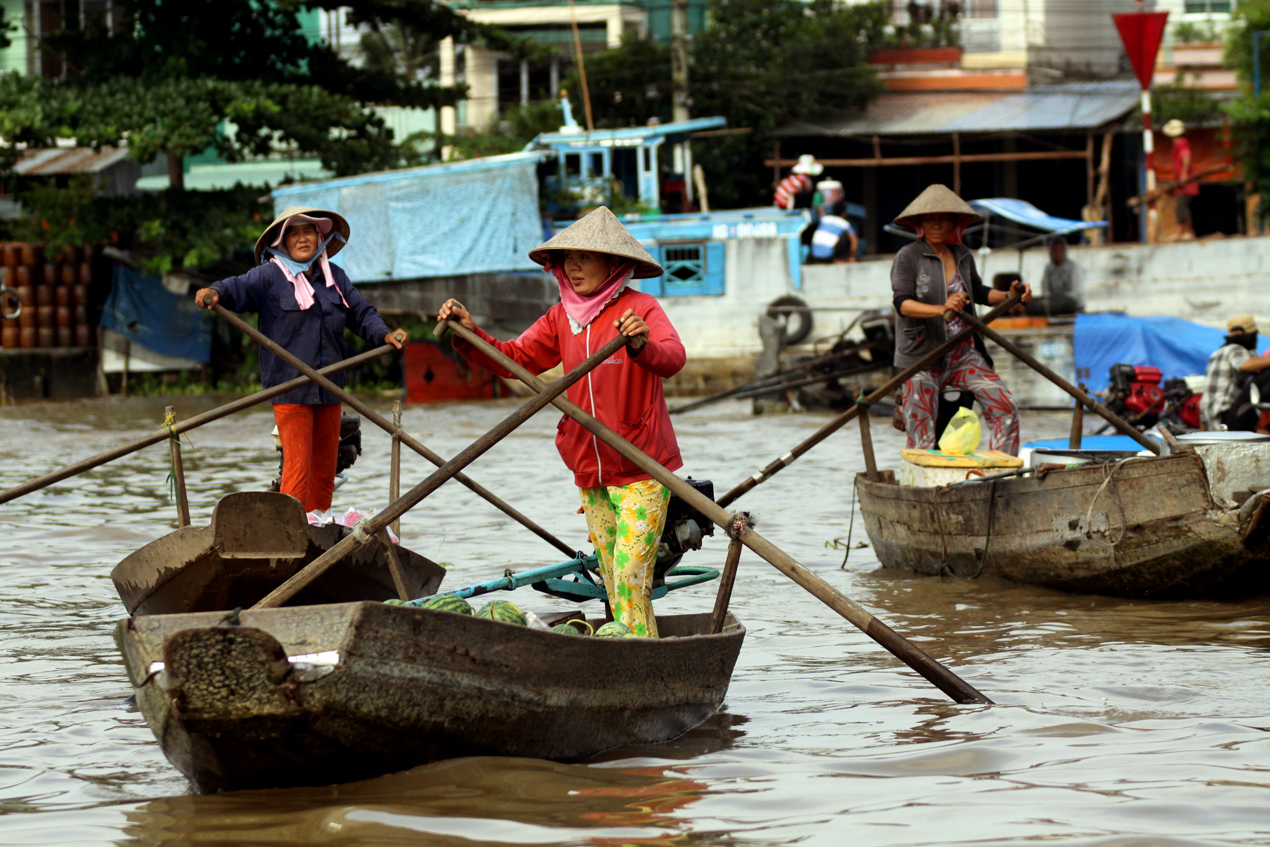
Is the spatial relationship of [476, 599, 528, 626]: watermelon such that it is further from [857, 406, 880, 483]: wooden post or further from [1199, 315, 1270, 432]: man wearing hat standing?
[1199, 315, 1270, 432]: man wearing hat standing

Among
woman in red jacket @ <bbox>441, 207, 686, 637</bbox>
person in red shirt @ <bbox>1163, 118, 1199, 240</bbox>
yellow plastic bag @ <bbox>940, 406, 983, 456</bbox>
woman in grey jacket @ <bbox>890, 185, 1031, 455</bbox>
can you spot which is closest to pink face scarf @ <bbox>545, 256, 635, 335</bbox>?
woman in red jacket @ <bbox>441, 207, 686, 637</bbox>

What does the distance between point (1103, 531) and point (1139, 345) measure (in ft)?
28.9

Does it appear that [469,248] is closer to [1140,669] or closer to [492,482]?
[492,482]

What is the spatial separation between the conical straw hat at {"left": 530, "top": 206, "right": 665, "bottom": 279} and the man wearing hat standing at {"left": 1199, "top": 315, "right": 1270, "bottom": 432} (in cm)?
589

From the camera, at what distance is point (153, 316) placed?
19391 mm

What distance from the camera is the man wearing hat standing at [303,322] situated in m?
5.47

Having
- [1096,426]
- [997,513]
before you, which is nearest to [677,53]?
[1096,426]

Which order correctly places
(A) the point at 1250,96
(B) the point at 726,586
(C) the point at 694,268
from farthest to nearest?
(C) the point at 694,268
(A) the point at 1250,96
(B) the point at 726,586

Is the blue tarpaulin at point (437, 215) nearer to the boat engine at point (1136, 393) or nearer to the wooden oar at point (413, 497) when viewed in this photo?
the boat engine at point (1136, 393)

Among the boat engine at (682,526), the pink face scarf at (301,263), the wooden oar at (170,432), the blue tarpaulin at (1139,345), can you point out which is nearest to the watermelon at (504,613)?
the boat engine at (682,526)

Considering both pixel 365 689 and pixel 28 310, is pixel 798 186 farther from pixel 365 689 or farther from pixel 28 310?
pixel 365 689

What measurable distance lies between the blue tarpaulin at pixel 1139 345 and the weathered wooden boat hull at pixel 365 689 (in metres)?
11.3

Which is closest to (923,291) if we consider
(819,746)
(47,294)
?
(819,746)

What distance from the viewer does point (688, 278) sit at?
19.0 meters
